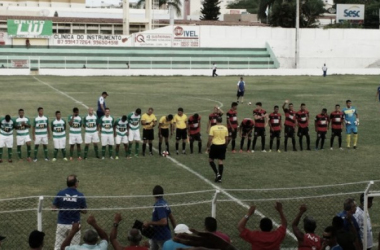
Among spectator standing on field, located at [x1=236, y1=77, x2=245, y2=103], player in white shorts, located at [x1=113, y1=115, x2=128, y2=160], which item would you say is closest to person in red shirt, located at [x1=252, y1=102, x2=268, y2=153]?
player in white shorts, located at [x1=113, y1=115, x2=128, y2=160]

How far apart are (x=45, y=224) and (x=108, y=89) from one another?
110ft

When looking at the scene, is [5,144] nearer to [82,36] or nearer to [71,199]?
[71,199]

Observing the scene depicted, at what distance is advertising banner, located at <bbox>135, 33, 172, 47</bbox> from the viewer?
72000 millimetres

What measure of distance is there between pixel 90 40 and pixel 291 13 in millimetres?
30191

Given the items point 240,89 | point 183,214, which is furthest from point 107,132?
point 240,89

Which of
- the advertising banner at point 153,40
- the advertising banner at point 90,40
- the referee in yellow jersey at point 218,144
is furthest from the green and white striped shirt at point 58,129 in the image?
the advertising banner at point 153,40

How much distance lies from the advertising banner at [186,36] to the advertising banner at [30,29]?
13470 mm

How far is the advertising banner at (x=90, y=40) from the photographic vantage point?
7075 centimetres

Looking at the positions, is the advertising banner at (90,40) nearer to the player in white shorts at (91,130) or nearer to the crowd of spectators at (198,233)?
the player in white shorts at (91,130)

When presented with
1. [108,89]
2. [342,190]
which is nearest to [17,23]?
[108,89]

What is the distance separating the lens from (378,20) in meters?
96.6

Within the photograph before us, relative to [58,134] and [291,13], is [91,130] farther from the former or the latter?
[291,13]

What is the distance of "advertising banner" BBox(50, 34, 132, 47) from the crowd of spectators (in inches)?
2402

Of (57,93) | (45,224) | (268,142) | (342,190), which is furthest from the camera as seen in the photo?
(57,93)
